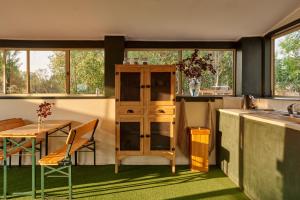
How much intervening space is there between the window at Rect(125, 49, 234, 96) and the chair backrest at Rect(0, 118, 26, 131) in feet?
6.64

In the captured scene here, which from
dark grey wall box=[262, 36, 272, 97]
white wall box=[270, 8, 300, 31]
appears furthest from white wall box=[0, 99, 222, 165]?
white wall box=[270, 8, 300, 31]

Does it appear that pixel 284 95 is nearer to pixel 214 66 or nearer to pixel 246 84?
pixel 246 84

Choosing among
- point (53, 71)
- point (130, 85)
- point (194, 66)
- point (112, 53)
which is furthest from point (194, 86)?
point (53, 71)

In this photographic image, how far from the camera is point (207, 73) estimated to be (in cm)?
458

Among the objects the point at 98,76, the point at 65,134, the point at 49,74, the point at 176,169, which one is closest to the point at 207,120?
the point at 176,169

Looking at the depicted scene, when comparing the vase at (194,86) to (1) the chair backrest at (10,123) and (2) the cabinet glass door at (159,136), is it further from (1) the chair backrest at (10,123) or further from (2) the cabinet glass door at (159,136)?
(1) the chair backrest at (10,123)

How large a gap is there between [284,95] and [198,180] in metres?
1.76

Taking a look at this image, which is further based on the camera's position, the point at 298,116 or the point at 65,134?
the point at 65,134

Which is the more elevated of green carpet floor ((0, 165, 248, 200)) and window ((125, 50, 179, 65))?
window ((125, 50, 179, 65))

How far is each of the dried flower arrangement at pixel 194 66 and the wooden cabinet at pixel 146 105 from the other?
0.56 m

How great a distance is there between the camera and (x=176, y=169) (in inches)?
163

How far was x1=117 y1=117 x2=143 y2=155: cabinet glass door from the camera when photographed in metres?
3.96

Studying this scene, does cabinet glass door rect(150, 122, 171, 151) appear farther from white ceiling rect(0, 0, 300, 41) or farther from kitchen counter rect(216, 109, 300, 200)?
white ceiling rect(0, 0, 300, 41)

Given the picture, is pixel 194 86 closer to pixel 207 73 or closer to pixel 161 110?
pixel 207 73
